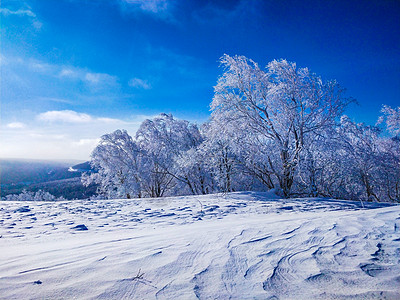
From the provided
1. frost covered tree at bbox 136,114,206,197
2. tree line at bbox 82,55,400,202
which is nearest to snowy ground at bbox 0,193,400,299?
tree line at bbox 82,55,400,202

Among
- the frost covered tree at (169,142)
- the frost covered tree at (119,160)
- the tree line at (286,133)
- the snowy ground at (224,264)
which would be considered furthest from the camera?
the frost covered tree at (119,160)

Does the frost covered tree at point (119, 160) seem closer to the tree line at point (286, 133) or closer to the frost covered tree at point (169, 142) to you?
the frost covered tree at point (169, 142)

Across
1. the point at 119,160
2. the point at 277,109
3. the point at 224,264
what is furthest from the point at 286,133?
the point at 119,160

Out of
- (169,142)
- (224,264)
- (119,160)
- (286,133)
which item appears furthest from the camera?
(119,160)

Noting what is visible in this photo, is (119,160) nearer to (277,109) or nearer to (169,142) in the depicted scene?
(169,142)

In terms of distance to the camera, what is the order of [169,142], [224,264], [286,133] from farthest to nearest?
[169,142] < [286,133] < [224,264]

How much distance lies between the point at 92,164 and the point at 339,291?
20.0 meters

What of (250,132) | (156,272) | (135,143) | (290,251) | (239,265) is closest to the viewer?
(156,272)

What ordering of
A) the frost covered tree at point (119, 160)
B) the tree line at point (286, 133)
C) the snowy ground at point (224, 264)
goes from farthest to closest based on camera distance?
1. the frost covered tree at point (119, 160)
2. the tree line at point (286, 133)
3. the snowy ground at point (224, 264)

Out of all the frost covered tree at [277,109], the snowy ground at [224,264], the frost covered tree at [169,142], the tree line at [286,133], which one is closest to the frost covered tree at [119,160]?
the frost covered tree at [169,142]

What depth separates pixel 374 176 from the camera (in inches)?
456

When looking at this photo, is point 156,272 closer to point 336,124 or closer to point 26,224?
point 26,224

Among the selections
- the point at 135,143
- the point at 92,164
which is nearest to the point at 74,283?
the point at 135,143

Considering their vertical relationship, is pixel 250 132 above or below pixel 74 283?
above
